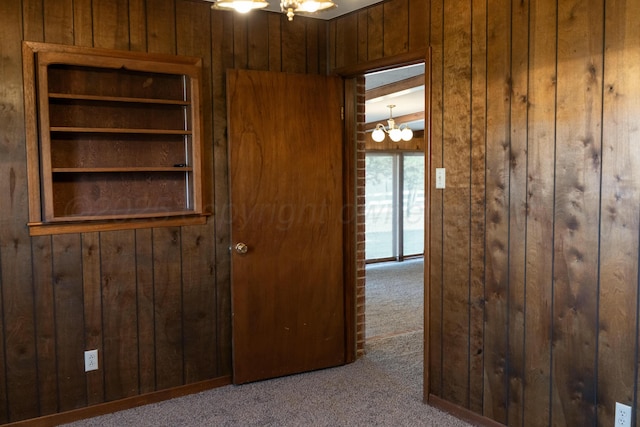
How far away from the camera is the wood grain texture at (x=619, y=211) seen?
225 cm

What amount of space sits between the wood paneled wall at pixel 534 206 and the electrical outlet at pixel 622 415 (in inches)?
1.1

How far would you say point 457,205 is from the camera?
304 cm

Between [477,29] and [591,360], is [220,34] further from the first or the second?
[591,360]

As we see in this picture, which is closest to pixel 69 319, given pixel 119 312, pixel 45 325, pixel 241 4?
pixel 45 325

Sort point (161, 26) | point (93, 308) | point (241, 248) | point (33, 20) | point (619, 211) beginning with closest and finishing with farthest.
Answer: point (619, 211)
point (33, 20)
point (93, 308)
point (161, 26)
point (241, 248)

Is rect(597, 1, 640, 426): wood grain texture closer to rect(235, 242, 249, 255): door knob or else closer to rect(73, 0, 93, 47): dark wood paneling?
rect(235, 242, 249, 255): door knob

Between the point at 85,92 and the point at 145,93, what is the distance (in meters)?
0.34

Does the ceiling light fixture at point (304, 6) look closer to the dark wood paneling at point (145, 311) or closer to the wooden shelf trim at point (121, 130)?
the wooden shelf trim at point (121, 130)

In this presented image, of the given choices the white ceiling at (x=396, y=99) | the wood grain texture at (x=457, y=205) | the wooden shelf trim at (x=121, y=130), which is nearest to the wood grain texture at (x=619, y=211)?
the wood grain texture at (x=457, y=205)

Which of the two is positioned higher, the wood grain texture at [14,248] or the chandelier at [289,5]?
the chandelier at [289,5]

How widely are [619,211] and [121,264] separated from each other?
2.57 m

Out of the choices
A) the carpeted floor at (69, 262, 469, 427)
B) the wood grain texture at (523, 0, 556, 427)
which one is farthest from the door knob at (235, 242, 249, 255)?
the wood grain texture at (523, 0, 556, 427)

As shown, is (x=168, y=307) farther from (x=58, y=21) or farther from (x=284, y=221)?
(x=58, y=21)

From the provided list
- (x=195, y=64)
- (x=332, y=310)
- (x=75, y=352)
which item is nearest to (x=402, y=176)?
(x=332, y=310)
